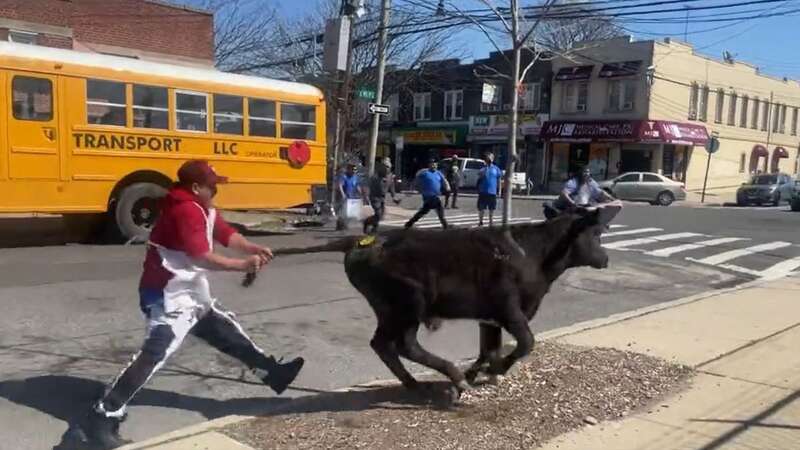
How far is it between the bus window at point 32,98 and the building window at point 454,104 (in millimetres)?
36173

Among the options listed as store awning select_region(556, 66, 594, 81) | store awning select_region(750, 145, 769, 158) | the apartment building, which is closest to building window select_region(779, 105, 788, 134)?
store awning select_region(750, 145, 769, 158)

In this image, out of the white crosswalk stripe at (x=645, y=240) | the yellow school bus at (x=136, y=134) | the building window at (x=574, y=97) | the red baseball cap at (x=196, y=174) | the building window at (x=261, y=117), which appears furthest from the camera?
the building window at (x=574, y=97)

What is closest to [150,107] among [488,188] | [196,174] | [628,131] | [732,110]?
[488,188]

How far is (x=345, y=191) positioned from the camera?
16.9 metres

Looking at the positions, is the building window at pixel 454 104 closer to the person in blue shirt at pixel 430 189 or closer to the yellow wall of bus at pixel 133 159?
the person in blue shirt at pixel 430 189

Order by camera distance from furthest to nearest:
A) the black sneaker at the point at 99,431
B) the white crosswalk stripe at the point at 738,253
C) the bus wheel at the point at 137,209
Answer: the white crosswalk stripe at the point at 738,253
the bus wheel at the point at 137,209
the black sneaker at the point at 99,431

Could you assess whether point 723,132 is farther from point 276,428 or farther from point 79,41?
point 276,428

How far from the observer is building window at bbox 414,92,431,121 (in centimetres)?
4844

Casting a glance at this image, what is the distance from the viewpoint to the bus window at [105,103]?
491 inches

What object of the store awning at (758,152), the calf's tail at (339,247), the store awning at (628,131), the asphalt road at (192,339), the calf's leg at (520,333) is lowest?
the asphalt road at (192,339)

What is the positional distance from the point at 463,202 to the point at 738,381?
83.2 ft

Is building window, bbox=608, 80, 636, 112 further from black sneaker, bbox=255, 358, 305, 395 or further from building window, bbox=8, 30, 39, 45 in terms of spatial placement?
black sneaker, bbox=255, 358, 305, 395

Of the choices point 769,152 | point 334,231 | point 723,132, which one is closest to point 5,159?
point 334,231

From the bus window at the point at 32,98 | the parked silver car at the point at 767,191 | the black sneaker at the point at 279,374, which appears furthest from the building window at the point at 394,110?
the black sneaker at the point at 279,374
